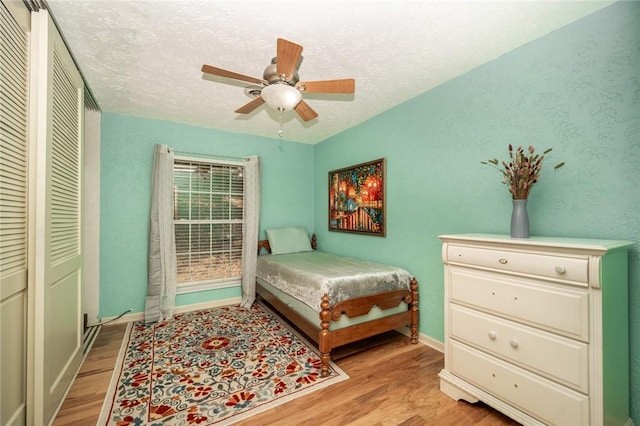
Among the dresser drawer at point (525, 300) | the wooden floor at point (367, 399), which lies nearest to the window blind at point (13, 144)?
the wooden floor at point (367, 399)

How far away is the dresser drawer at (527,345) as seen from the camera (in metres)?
1.37

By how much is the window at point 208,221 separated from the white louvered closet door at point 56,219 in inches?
56.0

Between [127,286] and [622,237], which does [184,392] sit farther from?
[622,237]

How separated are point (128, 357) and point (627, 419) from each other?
142 inches

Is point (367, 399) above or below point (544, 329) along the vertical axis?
below

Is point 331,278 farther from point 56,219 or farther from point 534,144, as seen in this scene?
point 56,219

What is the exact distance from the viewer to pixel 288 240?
415cm

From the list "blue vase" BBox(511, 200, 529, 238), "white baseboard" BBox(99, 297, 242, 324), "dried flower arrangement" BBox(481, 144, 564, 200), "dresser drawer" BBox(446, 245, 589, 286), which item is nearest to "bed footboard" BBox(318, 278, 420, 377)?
"dresser drawer" BBox(446, 245, 589, 286)

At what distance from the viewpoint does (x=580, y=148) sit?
173cm

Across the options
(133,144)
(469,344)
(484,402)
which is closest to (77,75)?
(133,144)

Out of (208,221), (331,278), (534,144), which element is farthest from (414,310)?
(208,221)

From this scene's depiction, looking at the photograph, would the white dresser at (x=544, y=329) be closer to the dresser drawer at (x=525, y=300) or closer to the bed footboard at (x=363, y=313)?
the dresser drawer at (x=525, y=300)

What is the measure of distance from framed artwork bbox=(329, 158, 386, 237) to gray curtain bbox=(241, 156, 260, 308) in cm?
111

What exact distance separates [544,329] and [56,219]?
3063 mm
